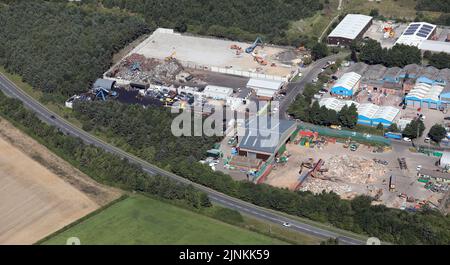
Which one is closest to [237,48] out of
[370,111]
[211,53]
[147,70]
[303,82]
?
[211,53]

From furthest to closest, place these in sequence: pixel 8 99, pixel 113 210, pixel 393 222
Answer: pixel 8 99
pixel 113 210
pixel 393 222

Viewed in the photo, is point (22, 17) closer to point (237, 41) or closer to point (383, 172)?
point (237, 41)

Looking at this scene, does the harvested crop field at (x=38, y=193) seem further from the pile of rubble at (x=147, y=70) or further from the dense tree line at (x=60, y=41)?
the pile of rubble at (x=147, y=70)

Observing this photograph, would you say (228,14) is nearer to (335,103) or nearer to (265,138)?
(335,103)

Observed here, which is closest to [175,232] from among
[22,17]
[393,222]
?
[393,222]

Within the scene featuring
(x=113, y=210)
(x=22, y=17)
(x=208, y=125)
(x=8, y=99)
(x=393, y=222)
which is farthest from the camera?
(x=22, y=17)

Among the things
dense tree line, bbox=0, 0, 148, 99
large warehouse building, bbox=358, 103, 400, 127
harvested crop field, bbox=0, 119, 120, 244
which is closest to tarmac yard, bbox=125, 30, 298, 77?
dense tree line, bbox=0, 0, 148, 99

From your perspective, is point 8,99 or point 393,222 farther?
point 8,99

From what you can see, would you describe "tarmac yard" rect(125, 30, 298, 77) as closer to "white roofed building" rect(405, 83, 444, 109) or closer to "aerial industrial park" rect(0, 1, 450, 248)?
"aerial industrial park" rect(0, 1, 450, 248)
